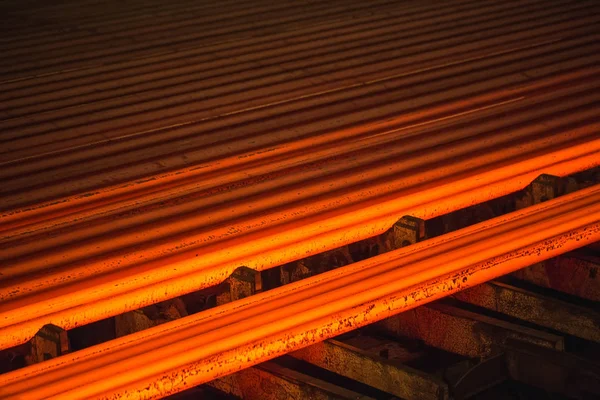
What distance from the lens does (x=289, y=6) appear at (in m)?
6.44

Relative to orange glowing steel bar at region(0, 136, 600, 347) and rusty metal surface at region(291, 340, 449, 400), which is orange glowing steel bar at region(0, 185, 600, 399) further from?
orange glowing steel bar at region(0, 136, 600, 347)

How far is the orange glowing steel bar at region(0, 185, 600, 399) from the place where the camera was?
7.89 ft

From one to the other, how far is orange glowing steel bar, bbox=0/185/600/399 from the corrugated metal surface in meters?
0.29

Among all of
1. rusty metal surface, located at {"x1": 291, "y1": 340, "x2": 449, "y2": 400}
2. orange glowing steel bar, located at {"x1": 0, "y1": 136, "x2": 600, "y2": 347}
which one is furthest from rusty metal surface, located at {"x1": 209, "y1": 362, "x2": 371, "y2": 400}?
orange glowing steel bar, located at {"x1": 0, "y1": 136, "x2": 600, "y2": 347}

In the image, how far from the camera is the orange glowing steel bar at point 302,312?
2406mm

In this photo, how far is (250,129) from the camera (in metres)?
4.29

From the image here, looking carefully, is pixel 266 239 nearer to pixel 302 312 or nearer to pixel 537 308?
pixel 302 312

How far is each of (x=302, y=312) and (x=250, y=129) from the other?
1699 millimetres

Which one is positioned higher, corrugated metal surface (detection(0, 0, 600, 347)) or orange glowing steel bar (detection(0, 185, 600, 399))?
corrugated metal surface (detection(0, 0, 600, 347))

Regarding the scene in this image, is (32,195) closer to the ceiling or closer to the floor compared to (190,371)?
closer to the ceiling

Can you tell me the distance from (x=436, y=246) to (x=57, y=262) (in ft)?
3.88

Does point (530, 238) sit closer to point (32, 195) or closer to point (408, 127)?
point (408, 127)

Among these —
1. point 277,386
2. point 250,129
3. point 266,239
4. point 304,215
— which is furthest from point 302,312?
point 250,129

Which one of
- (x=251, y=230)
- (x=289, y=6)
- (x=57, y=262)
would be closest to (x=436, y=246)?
(x=251, y=230)
